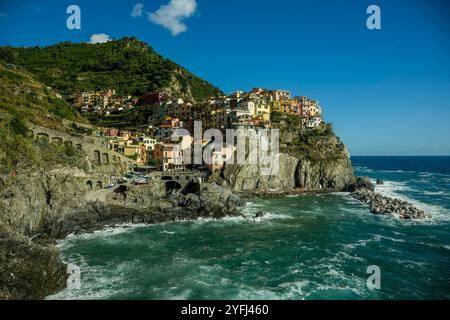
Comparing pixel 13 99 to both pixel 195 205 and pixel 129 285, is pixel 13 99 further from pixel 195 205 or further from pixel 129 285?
pixel 129 285

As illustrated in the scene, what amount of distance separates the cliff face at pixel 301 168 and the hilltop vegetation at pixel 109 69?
49798 mm

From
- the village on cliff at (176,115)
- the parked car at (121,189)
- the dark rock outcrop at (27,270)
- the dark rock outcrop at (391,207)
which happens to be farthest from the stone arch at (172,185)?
the dark rock outcrop at (391,207)

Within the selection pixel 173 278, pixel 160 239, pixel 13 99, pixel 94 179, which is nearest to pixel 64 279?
pixel 173 278

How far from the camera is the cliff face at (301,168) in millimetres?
60500

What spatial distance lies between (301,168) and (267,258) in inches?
1572

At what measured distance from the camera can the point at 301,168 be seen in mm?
65625

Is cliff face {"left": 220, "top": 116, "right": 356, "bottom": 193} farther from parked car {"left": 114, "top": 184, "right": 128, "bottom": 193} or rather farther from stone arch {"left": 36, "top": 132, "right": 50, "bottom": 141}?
stone arch {"left": 36, "top": 132, "right": 50, "bottom": 141}

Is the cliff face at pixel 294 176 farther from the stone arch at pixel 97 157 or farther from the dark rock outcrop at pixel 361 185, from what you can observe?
the stone arch at pixel 97 157

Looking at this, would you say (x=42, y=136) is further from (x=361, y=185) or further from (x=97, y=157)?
(x=361, y=185)

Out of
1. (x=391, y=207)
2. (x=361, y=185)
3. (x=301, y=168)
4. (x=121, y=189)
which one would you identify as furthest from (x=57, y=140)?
(x=361, y=185)

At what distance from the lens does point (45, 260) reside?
22469 mm

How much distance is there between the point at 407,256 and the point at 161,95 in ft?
263

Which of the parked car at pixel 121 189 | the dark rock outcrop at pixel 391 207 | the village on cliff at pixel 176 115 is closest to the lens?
the dark rock outcrop at pixel 391 207

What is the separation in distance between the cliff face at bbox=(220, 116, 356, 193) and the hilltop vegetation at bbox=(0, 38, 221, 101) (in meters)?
49.8
